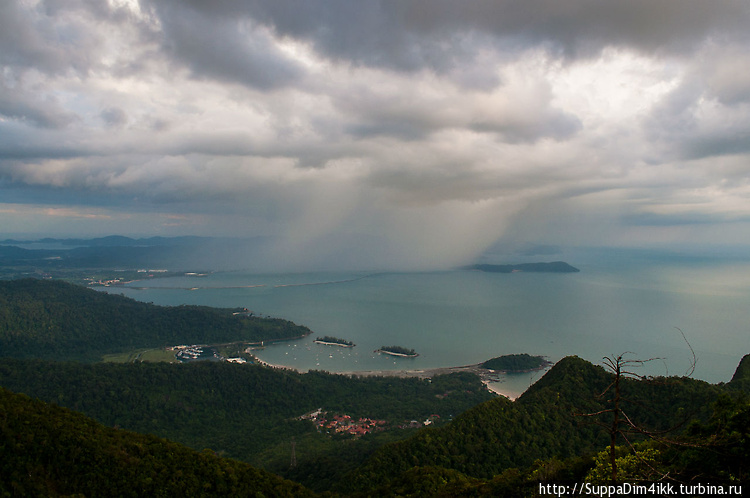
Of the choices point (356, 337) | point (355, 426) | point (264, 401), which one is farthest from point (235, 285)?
point (355, 426)

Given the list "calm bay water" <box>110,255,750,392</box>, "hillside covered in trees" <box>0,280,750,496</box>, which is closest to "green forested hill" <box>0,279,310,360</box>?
"hillside covered in trees" <box>0,280,750,496</box>

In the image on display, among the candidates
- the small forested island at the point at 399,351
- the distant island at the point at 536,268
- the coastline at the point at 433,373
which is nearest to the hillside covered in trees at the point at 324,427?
the coastline at the point at 433,373

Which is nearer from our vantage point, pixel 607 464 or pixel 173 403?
pixel 607 464

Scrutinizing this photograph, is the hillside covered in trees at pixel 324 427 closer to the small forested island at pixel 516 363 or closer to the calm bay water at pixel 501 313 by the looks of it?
the small forested island at pixel 516 363

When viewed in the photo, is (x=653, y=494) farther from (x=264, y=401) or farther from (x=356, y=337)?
(x=356, y=337)

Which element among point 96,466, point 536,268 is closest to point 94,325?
point 96,466

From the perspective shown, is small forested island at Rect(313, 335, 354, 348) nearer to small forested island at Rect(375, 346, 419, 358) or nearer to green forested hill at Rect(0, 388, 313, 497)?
small forested island at Rect(375, 346, 419, 358)
